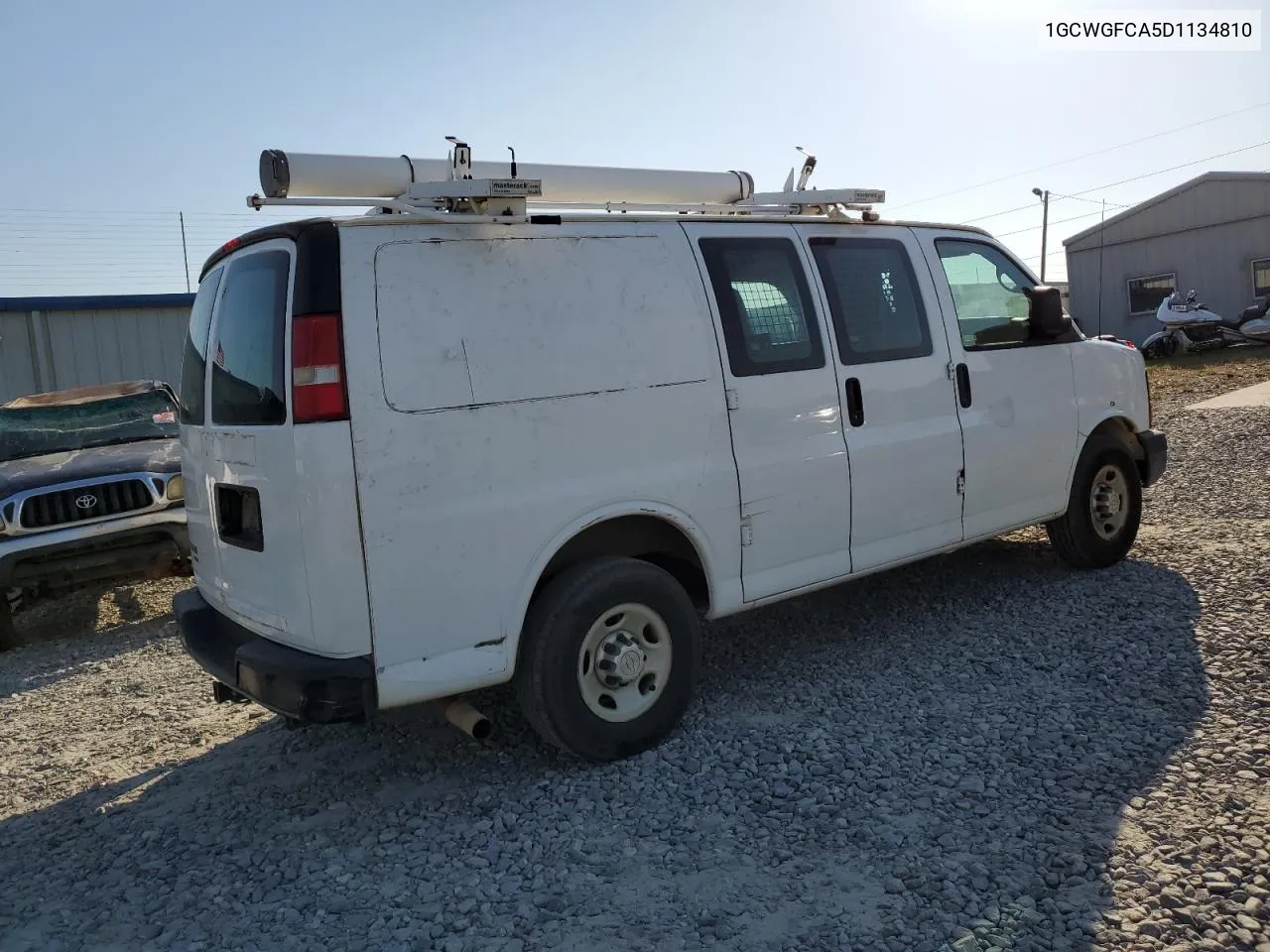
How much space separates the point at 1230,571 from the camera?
6.17 metres

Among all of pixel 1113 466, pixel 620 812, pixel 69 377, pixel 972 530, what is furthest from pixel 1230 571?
pixel 69 377

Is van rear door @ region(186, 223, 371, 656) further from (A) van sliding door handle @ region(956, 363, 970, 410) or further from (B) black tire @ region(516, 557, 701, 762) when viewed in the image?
(A) van sliding door handle @ region(956, 363, 970, 410)

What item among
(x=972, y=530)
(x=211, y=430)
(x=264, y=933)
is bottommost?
(x=264, y=933)

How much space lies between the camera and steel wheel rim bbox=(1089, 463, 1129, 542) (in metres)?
6.46

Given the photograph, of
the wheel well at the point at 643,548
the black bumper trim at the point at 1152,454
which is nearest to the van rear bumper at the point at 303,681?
the wheel well at the point at 643,548

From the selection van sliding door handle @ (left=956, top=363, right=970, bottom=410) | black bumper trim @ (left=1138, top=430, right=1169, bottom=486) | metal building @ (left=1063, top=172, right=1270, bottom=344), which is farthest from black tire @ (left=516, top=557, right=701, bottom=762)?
metal building @ (left=1063, top=172, right=1270, bottom=344)

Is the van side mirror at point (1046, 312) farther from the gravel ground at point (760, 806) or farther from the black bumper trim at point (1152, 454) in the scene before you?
the gravel ground at point (760, 806)

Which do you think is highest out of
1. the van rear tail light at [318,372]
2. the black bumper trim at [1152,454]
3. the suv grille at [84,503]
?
the van rear tail light at [318,372]

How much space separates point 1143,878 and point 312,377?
3.15m

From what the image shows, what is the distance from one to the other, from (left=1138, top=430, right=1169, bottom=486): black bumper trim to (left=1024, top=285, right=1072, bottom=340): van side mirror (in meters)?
1.20

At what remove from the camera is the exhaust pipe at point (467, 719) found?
157 inches

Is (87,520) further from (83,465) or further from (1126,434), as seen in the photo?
(1126,434)

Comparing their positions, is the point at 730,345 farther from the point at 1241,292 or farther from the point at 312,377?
the point at 1241,292

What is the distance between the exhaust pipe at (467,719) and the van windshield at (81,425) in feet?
18.0
